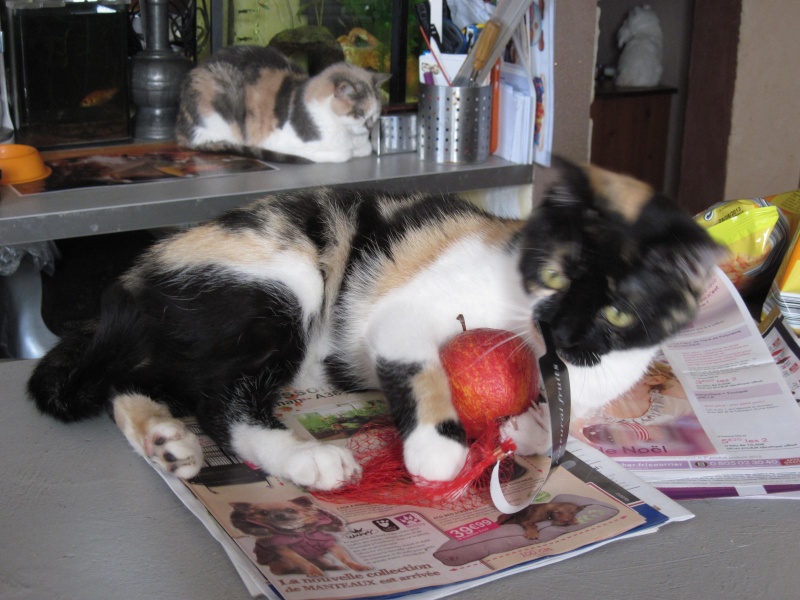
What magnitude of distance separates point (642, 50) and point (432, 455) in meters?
3.10

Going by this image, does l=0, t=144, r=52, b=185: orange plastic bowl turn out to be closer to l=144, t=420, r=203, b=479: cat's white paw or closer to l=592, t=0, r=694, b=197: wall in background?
l=144, t=420, r=203, b=479: cat's white paw

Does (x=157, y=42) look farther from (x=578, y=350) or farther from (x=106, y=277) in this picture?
(x=578, y=350)

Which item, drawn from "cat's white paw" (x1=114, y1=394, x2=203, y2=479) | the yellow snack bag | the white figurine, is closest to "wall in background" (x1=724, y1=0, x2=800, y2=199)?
the white figurine

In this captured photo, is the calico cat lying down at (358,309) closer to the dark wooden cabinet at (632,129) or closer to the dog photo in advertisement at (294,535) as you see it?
the dog photo in advertisement at (294,535)

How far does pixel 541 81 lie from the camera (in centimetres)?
198

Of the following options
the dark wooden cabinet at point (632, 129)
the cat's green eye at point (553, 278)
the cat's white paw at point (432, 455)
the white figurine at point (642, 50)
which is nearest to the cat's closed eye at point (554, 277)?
the cat's green eye at point (553, 278)

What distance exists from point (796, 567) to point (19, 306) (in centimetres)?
189

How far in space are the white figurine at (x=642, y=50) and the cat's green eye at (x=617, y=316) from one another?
2912 mm

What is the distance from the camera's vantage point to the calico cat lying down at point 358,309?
836 mm

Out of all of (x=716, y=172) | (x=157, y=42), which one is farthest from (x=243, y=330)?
(x=716, y=172)

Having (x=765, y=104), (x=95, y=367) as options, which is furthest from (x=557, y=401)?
(x=765, y=104)

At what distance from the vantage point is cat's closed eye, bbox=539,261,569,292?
880 millimetres

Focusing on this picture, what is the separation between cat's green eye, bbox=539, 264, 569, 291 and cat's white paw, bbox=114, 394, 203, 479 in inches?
17.5

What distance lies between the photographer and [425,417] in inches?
34.5
